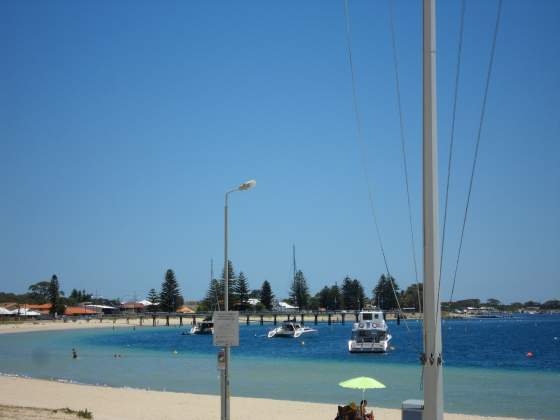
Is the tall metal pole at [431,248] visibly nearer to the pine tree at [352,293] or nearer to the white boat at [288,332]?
the white boat at [288,332]

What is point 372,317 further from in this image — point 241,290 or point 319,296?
point 319,296

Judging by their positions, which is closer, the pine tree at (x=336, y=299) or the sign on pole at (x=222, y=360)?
the sign on pole at (x=222, y=360)

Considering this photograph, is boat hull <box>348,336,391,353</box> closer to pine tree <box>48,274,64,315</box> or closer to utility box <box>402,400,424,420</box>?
utility box <box>402,400,424,420</box>

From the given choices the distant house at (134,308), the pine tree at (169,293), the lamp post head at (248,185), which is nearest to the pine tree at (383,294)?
the pine tree at (169,293)

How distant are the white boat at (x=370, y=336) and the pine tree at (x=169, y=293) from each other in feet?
315

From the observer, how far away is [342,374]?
45.2 metres

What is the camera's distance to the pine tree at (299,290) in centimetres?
16325

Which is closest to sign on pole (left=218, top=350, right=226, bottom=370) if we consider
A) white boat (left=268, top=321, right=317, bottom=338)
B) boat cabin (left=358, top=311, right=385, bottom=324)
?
boat cabin (left=358, top=311, right=385, bottom=324)

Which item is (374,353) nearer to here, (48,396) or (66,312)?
(48,396)

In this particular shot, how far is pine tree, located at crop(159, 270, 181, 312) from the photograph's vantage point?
15750 centimetres

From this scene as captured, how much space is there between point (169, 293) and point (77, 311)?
3263 centimetres

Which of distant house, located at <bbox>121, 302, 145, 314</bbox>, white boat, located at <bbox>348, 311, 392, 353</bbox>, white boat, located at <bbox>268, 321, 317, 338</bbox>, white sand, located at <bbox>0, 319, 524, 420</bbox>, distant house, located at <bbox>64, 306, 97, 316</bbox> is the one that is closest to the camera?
white sand, located at <bbox>0, 319, 524, 420</bbox>

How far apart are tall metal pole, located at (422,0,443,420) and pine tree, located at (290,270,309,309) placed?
15295 cm

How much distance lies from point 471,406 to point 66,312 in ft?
511
